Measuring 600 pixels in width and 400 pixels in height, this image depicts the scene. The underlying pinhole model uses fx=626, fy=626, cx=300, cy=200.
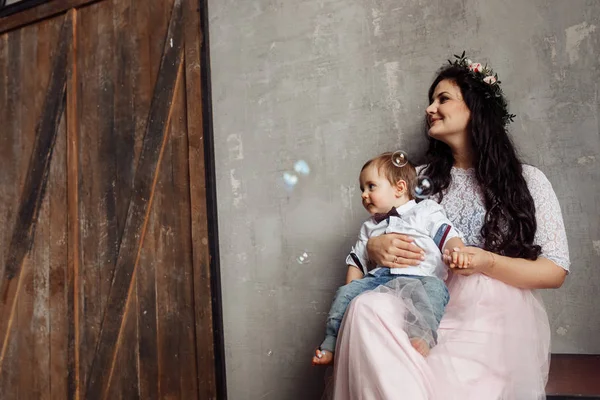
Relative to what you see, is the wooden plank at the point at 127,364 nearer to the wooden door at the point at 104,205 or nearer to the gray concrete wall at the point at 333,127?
the wooden door at the point at 104,205

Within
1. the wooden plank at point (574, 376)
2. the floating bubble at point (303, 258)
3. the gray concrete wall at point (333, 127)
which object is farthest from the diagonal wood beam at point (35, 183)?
the wooden plank at point (574, 376)

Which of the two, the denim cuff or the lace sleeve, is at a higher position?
the lace sleeve

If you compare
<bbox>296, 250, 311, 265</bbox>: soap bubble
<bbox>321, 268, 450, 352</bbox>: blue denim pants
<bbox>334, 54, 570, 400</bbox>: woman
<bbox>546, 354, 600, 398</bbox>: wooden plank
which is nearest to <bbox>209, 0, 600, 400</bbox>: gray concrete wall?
<bbox>296, 250, 311, 265</bbox>: soap bubble

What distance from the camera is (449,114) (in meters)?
2.45

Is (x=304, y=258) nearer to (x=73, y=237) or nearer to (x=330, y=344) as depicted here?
(x=330, y=344)

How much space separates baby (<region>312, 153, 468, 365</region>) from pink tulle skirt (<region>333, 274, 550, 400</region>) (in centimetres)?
9

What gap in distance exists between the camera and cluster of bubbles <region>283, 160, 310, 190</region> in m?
3.12

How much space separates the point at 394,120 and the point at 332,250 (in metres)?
0.69

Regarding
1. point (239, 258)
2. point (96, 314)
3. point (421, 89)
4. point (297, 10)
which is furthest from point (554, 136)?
point (96, 314)

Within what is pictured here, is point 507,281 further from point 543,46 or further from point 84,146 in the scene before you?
point 84,146

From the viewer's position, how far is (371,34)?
3000 millimetres

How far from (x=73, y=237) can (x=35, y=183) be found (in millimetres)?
492

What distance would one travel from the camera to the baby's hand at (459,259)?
6.37ft

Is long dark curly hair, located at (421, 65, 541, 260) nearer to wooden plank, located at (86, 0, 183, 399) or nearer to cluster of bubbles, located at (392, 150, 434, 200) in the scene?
cluster of bubbles, located at (392, 150, 434, 200)
